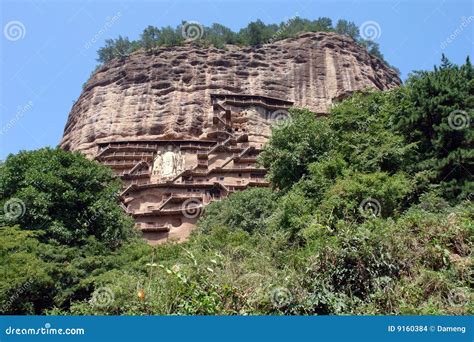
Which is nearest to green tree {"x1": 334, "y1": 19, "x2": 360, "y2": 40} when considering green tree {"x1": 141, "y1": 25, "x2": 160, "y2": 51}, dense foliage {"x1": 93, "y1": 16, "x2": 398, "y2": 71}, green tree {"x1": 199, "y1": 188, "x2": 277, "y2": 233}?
dense foliage {"x1": 93, "y1": 16, "x2": 398, "y2": 71}

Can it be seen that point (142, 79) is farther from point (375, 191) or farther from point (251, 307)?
point (251, 307)

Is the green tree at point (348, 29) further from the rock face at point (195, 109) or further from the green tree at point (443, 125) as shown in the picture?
the green tree at point (443, 125)

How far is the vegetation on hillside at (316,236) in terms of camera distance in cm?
1118

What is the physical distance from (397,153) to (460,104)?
2792 millimetres

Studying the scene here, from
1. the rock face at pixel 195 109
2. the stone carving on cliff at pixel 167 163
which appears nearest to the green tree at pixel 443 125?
the rock face at pixel 195 109

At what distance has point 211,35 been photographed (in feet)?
194

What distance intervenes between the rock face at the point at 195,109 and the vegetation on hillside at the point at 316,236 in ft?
39.2

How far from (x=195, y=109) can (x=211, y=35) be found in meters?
14.4

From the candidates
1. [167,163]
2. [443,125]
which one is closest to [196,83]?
[167,163]

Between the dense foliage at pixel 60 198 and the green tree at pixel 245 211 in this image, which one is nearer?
the dense foliage at pixel 60 198

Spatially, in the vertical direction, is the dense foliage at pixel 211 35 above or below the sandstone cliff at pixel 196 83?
above

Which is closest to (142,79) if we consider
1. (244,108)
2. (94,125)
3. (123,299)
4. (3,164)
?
(94,125)

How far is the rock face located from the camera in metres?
38.4

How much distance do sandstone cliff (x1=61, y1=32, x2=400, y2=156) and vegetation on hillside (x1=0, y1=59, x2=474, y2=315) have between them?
22.7 metres
